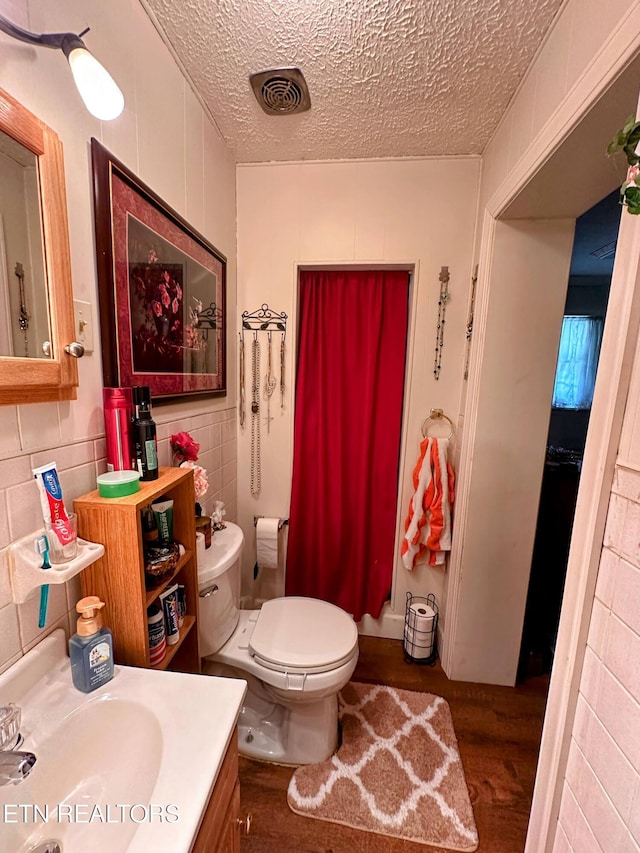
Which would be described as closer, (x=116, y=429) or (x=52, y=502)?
(x=52, y=502)

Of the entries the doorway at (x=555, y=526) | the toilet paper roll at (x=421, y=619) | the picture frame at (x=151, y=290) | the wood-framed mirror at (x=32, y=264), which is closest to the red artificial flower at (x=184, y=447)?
the picture frame at (x=151, y=290)

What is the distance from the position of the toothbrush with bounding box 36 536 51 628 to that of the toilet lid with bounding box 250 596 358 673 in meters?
0.73

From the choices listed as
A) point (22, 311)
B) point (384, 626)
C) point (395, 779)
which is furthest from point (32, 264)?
point (384, 626)

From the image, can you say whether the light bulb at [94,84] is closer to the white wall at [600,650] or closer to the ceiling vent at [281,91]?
the ceiling vent at [281,91]

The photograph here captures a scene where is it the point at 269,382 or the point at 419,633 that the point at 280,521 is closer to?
the point at 269,382

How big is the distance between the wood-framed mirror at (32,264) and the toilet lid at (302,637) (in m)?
1.06

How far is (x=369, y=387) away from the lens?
71.9 inches

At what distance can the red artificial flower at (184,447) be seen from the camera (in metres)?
1.20

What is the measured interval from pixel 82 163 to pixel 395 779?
2.09 meters

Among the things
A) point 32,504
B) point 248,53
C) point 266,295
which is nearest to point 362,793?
point 32,504

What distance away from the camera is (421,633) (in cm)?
176

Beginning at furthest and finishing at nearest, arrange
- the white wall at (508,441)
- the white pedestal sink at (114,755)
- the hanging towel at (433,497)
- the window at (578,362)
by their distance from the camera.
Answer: the window at (578,362) → the hanging towel at (433,497) → the white wall at (508,441) → the white pedestal sink at (114,755)

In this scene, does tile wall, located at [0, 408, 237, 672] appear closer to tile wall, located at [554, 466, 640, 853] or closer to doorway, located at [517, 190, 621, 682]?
tile wall, located at [554, 466, 640, 853]

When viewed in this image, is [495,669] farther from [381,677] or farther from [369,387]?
[369,387]
